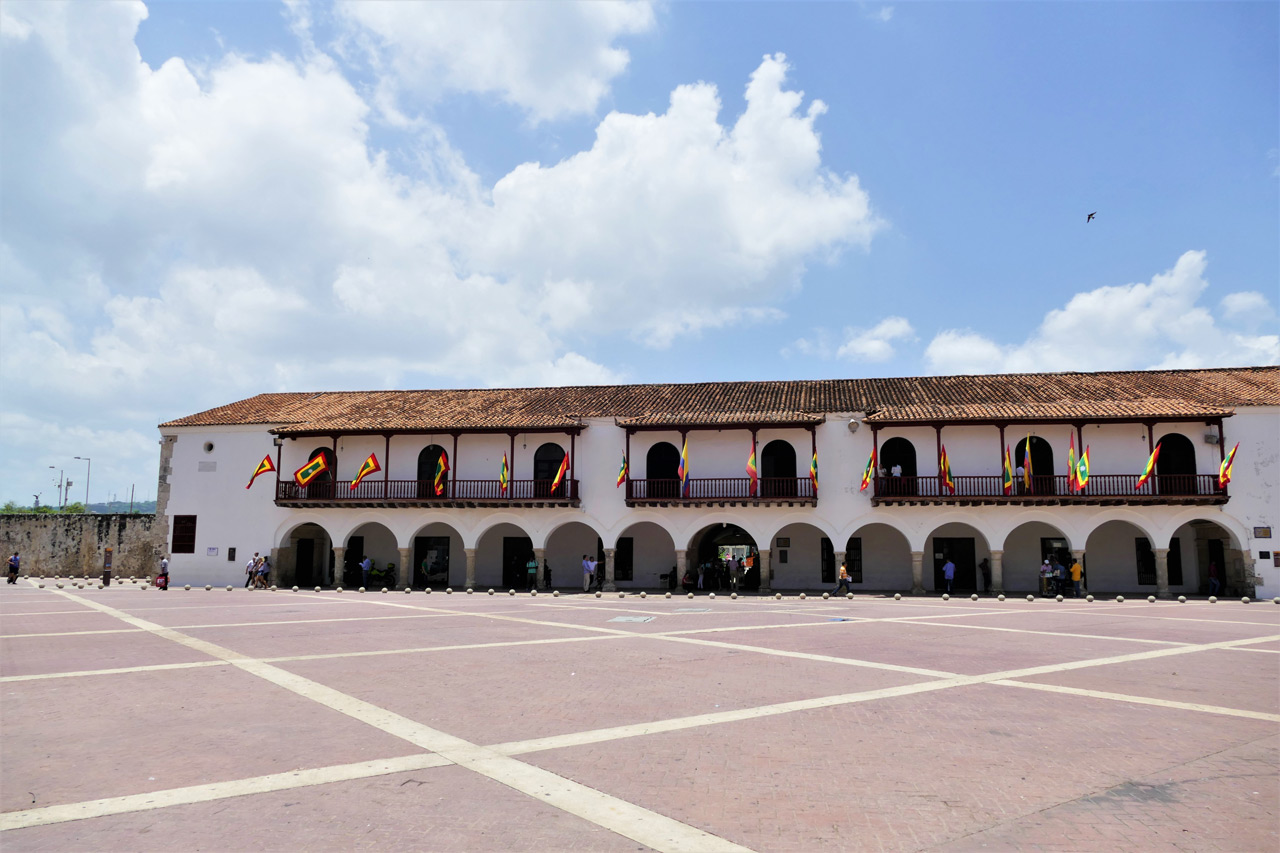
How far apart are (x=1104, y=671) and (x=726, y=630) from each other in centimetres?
605

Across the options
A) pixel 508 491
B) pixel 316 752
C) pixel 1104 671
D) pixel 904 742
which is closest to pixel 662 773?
pixel 904 742

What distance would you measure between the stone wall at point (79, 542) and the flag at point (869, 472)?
2735cm

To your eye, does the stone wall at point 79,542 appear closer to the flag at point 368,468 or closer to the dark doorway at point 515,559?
the flag at point 368,468

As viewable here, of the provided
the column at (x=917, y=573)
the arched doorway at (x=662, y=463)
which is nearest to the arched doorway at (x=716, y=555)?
the arched doorway at (x=662, y=463)

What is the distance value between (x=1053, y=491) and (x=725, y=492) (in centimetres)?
985

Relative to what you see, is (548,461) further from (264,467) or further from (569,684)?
(569,684)

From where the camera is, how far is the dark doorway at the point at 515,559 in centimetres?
2975

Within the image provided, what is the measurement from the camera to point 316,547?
103 feet

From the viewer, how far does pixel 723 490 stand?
26828 mm

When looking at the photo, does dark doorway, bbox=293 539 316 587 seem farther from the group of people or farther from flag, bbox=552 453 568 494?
flag, bbox=552 453 568 494

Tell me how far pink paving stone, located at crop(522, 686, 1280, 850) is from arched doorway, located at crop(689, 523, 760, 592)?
1982cm

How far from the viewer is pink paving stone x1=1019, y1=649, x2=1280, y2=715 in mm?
8476

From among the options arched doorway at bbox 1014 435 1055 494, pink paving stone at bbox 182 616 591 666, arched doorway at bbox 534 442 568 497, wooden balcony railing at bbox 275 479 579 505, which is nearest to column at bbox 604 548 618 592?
wooden balcony railing at bbox 275 479 579 505

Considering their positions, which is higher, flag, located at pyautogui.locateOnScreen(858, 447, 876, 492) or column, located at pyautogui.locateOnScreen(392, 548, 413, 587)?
flag, located at pyautogui.locateOnScreen(858, 447, 876, 492)
